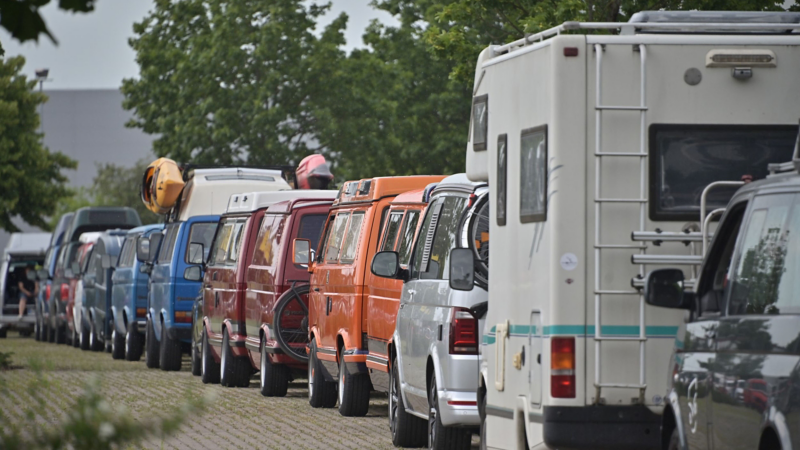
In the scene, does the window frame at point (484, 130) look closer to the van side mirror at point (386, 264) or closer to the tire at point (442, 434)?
the tire at point (442, 434)

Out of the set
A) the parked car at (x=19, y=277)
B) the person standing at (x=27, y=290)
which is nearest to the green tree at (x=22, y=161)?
the parked car at (x=19, y=277)

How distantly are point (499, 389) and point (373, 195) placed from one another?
237 inches

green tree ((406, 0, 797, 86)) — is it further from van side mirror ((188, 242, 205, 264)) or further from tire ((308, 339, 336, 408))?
tire ((308, 339, 336, 408))

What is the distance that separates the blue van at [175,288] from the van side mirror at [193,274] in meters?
0.07

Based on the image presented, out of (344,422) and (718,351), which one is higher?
(718,351)

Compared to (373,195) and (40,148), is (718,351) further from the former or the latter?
(40,148)

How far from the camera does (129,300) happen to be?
26703 millimetres

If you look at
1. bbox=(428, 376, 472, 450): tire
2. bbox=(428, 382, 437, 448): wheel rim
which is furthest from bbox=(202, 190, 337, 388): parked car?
bbox=(428, 376, 472, 450): tire

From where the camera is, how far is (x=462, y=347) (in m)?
10.7

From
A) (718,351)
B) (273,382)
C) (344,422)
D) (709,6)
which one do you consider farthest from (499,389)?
(709,6)

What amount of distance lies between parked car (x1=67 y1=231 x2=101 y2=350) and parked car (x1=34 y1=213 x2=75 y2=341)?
118 inches

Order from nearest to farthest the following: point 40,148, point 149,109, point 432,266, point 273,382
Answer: point 432,266
point 273,382
point 149,109
point 40,148

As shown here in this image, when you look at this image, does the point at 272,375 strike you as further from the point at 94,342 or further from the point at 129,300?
the point at 94,342

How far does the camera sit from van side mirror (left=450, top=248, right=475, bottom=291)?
33.9 ft
